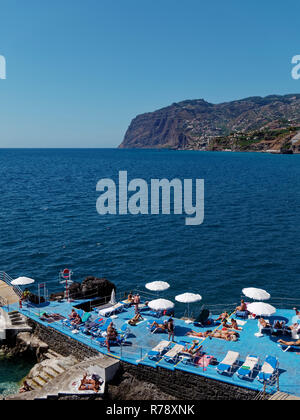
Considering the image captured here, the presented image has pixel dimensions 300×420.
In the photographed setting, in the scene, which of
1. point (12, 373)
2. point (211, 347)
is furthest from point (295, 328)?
point (12, 373)

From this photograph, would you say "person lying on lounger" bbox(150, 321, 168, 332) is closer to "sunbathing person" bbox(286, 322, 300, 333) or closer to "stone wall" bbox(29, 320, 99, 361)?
"stone wall" bbox(29, 320, 99, 361)

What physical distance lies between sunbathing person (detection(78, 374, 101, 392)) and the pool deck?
1.86m

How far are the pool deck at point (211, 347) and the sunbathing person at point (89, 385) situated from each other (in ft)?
6.10

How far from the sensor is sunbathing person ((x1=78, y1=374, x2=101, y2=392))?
16.9 m

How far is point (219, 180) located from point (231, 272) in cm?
7928

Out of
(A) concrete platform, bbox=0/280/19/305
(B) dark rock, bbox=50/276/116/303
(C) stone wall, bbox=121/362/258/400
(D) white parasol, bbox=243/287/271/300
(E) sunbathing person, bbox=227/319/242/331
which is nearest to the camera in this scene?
(C) stone wall, bbox=121/362/258/400

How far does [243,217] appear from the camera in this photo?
60906 mm

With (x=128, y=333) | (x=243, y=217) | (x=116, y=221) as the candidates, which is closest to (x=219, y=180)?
(x=243, y=217)

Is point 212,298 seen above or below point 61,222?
below

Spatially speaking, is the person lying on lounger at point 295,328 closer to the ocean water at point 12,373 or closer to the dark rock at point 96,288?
the dark rock at point 96,288

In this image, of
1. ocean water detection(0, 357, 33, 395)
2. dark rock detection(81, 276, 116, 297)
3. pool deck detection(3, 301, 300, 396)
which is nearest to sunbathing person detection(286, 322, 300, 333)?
pool deck detection(3, 301, 300, 396)

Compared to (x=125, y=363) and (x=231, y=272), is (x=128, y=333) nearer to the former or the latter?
(x=125, y=363)

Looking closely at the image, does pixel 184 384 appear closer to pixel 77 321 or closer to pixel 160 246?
pixel 77 321
